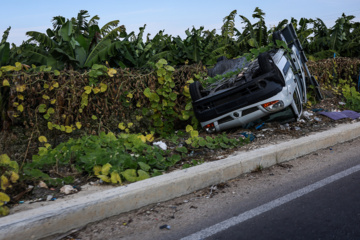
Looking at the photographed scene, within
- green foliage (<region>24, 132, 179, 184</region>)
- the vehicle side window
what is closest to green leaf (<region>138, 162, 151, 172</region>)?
green foliage (<region>24, 132, 179, 184</region>)

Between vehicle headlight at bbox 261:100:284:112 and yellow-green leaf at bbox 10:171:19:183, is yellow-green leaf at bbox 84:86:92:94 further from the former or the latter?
vehicle headlight at bbox 261:100:284:112

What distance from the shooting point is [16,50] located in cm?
941

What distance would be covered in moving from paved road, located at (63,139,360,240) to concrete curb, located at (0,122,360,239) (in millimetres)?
100

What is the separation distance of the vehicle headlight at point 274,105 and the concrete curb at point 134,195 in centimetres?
92

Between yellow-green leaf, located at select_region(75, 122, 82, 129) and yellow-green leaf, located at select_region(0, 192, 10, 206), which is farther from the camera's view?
yellow-green leaf, located at select_region(75, 122, 82, 129)

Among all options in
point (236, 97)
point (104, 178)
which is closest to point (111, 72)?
point (236, 97)

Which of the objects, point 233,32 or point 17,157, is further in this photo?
point 233,32

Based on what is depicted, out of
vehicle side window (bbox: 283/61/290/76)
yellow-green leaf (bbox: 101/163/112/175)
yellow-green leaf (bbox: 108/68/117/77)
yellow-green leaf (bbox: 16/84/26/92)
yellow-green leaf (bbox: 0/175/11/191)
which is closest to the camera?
yellow-green leaf (bbox: 0/175/11/191)

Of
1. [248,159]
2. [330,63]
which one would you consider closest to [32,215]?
[248,159]

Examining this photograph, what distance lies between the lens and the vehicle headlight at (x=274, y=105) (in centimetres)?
688

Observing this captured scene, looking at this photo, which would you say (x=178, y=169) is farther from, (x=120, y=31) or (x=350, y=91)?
(x=350, y=91)

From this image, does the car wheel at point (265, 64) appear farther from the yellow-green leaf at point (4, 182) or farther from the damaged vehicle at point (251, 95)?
the yellow-green leaf at point (4, 182)

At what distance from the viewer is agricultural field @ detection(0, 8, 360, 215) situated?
4.96 m

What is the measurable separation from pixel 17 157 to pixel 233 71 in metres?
4.57
